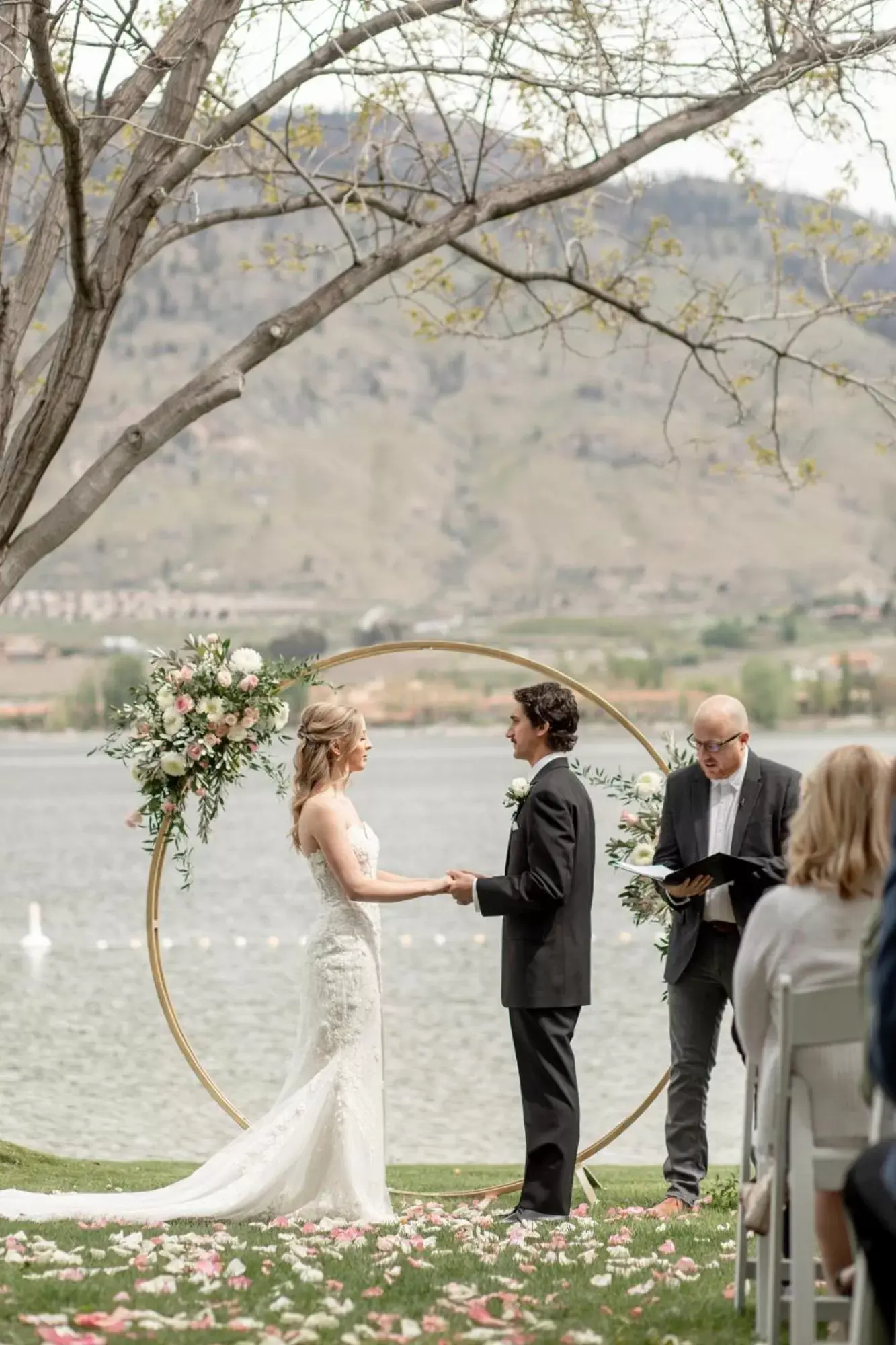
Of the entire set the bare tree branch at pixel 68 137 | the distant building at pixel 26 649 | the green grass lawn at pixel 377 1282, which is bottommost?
the green grass lawn at pixel 377 1282

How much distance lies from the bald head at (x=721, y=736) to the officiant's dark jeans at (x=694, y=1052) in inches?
24.1

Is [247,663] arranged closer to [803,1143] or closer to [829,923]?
[829,923]

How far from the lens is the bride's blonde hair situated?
611 centimetres

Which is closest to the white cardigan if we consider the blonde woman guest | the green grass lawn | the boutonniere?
the blonde woman guest

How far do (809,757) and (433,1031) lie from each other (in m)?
53.4

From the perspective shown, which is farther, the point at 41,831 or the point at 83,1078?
the point at 41,831

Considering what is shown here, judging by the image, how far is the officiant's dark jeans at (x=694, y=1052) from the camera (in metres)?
6.35

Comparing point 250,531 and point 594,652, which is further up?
point 250,531

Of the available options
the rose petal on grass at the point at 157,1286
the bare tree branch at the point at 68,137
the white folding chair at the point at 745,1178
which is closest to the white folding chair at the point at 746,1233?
the white folding chair at the point at 745,1178

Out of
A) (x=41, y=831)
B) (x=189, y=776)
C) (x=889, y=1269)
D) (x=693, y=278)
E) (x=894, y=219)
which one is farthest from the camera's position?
(x=41, y=831)

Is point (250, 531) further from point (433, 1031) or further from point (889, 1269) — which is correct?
point (889, 1269)

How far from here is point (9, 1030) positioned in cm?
2186

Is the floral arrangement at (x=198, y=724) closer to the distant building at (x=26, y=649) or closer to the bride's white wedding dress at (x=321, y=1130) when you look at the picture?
the bride's white wedding dress at (x=321, y=1130)

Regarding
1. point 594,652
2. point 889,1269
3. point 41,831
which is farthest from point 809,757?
point 889,1269
